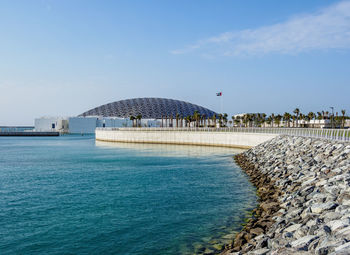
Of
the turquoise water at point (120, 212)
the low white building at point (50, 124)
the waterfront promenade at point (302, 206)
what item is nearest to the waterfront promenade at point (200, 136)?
the waterfront promenade at point (302, 206)

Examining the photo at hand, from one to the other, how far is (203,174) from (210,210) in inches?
540

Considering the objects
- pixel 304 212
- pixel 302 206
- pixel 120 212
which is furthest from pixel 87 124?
pixel 304 212

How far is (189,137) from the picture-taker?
7631 centimetres

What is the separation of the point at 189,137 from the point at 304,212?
207ft

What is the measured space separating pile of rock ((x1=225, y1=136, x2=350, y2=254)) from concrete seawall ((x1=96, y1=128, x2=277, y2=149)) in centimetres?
3269

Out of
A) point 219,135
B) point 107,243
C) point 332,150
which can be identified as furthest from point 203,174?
point 219,135

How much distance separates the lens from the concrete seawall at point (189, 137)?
62562 mm

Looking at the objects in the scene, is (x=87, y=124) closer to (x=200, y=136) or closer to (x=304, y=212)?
(x=200, y=136)

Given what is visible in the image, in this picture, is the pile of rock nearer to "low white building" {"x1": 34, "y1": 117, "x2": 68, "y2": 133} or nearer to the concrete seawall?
the concrete seawall

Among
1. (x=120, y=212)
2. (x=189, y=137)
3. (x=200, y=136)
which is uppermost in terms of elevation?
(x=200, y=136)

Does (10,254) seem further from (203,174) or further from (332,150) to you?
(332,150)

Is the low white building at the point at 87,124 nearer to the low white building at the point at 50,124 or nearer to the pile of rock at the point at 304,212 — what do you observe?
the low white building at the point at 50,124

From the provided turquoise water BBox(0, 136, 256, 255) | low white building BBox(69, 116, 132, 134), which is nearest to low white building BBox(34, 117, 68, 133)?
low white building BBox(69, 116, 132, 134)

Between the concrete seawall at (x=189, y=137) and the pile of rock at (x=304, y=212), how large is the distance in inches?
1287
